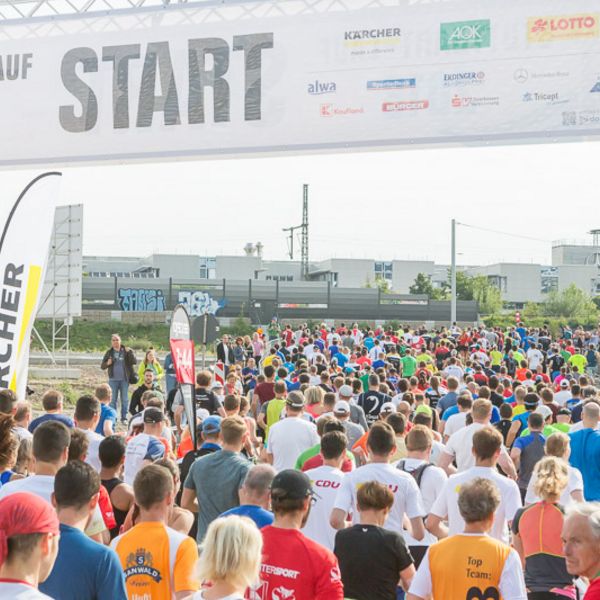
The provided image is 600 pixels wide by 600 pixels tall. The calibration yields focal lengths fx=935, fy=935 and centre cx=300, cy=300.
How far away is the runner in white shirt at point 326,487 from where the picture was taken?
20.1 ft

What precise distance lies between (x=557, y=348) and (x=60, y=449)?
23271mm

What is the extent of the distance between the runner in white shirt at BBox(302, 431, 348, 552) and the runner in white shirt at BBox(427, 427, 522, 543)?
2.14 ft

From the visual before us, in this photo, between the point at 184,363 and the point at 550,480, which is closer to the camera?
the point at 550,480

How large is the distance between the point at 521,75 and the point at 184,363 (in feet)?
26.5

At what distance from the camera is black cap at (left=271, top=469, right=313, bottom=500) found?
167 inches

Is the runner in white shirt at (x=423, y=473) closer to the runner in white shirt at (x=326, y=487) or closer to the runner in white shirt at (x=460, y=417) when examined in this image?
the runner in white shirt at (x=326, y=487)

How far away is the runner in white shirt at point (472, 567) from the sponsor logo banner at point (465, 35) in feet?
34.3

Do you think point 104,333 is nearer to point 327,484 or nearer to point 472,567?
point 327,484

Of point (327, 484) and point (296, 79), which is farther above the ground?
point (296, 79)

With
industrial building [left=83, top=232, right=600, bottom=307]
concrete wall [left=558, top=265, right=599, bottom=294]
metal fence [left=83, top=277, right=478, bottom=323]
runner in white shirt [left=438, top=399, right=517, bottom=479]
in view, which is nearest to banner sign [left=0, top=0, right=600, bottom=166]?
runner in white shirt [left=438, top=399, right=517, bottom=479]

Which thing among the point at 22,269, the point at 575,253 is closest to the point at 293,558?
the point at 22,269

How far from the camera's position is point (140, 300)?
51.4 meters

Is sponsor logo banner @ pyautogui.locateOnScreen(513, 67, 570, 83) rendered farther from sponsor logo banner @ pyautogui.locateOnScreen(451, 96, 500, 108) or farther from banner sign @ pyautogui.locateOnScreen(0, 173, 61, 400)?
banner sign @ pyautogui.locateOnScreen(0, 173, 61, 400)

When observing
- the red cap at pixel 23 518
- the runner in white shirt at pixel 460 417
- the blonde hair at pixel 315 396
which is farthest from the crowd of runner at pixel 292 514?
the runner in white shirt at pixel 460 417
